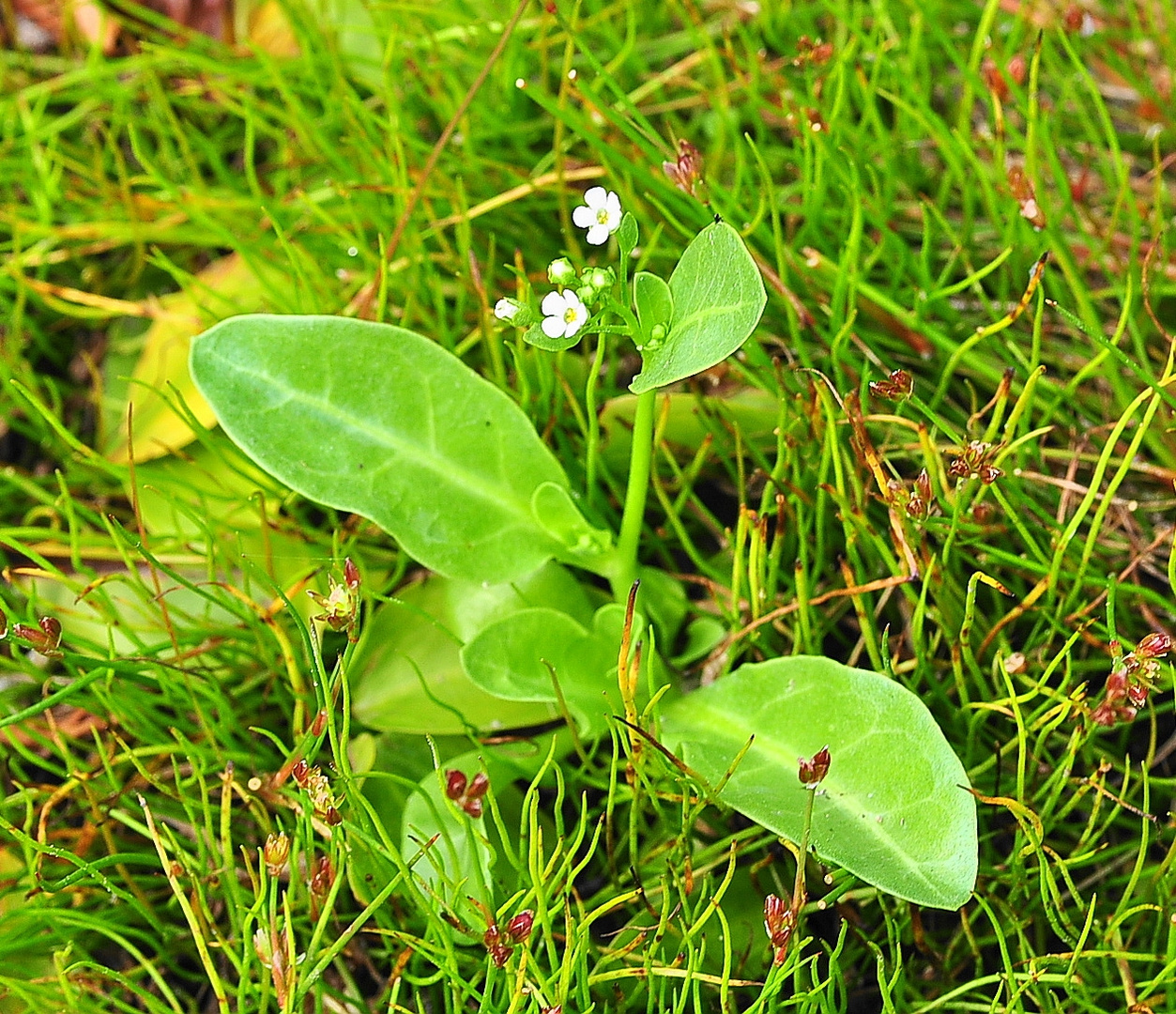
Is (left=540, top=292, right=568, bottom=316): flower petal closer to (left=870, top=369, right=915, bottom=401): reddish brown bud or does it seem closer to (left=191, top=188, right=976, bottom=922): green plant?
(left=191, top=188, right=976, bottom=922): green plant

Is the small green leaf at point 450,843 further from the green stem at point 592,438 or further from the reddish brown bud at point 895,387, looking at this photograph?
the reddish brown bud at point 895,387

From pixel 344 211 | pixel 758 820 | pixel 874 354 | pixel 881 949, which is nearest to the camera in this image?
pixel 758 820

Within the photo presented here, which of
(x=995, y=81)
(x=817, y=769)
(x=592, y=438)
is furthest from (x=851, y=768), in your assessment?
(x=995, y=81)

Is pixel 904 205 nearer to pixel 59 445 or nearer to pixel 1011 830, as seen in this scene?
pixel 1011 830

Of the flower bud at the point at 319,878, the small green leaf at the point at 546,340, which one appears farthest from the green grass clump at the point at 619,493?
the small green leaf at the point at 546,340

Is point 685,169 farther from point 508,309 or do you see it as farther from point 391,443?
point 391,443

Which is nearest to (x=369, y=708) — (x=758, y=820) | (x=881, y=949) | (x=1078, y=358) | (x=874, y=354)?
(x=758, y=820)

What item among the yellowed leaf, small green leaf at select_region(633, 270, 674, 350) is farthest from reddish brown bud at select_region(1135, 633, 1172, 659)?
the yellowed leaf
